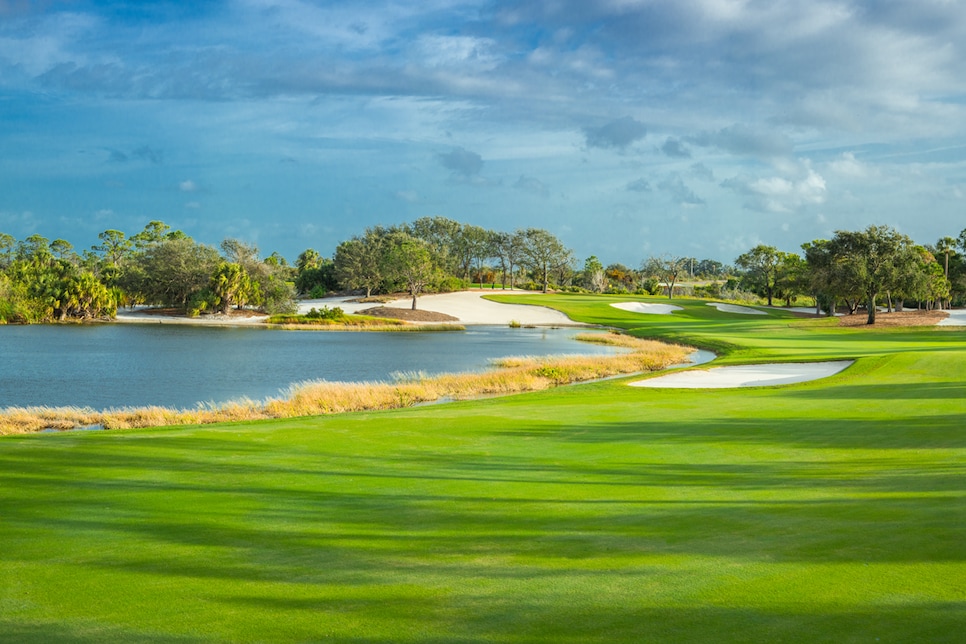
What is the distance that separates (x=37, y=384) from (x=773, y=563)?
95.8ft

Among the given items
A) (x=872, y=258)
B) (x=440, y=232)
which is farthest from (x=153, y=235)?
(x=872, y=258)

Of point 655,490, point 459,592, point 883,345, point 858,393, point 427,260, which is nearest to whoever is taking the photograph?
point 459,592

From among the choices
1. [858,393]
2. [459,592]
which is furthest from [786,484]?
[858,393]

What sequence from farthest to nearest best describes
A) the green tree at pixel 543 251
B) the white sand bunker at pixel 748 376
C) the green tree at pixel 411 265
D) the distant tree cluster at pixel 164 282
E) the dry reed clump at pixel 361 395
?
the green tree at pixel 543 251 → the green tree at pixel 411 265 → the distant tree cluster at pixel 164 282 → the white sand bunker at pixel 748 376 → the dry reed clump at pixel 361 395

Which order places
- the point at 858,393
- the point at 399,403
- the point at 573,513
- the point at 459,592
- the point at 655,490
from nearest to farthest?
the point at 459,592
the point at 573,513
the point at 655,490
the point at 858,393
the point at 399,403

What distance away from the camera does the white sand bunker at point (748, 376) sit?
26.9m

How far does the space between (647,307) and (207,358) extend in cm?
5512

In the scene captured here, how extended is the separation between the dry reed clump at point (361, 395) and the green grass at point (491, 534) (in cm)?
740

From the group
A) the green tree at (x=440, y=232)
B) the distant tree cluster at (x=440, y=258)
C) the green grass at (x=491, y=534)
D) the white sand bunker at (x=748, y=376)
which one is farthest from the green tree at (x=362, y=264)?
the green grass at (x=491, y=534)

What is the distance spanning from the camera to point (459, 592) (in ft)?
19.1

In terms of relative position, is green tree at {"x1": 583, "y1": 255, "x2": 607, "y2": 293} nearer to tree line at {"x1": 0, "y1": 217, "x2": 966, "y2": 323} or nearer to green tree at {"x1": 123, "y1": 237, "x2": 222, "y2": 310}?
tree line at {"x1": 0, "y1": 217, "x2": 966, "y2": 323}

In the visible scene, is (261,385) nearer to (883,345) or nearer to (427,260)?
(883,345)

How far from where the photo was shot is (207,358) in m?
39.5

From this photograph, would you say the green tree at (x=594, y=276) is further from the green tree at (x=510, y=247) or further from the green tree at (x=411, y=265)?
the green tree at (x=411, y=265)
